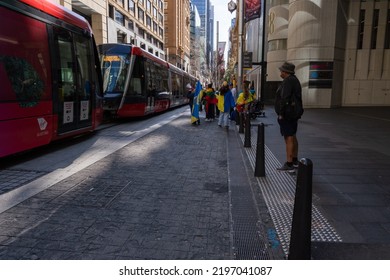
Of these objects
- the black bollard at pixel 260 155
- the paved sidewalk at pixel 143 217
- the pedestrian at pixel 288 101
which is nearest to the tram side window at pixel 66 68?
the paved sidewalk at pixel 143 217

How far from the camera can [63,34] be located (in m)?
7.64

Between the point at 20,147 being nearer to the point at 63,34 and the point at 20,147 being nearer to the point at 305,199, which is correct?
the point at 63,34

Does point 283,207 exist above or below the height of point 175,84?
below

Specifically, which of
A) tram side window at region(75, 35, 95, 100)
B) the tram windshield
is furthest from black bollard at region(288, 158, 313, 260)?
the tram windshield

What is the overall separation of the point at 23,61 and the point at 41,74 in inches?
22.2

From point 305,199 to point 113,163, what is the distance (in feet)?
14.7

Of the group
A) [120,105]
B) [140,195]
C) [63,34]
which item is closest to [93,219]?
[140,195]

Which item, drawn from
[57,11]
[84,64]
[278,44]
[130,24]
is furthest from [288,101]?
[130,24]

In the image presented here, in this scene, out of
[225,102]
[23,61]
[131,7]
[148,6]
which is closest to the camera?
[23,61]

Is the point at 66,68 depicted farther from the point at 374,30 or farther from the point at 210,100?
the point at 374,30

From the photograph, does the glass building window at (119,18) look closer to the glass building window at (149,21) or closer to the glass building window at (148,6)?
the glass building window at (149,21)

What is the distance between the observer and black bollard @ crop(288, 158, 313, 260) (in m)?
2.71

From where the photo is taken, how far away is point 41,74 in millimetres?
6660
